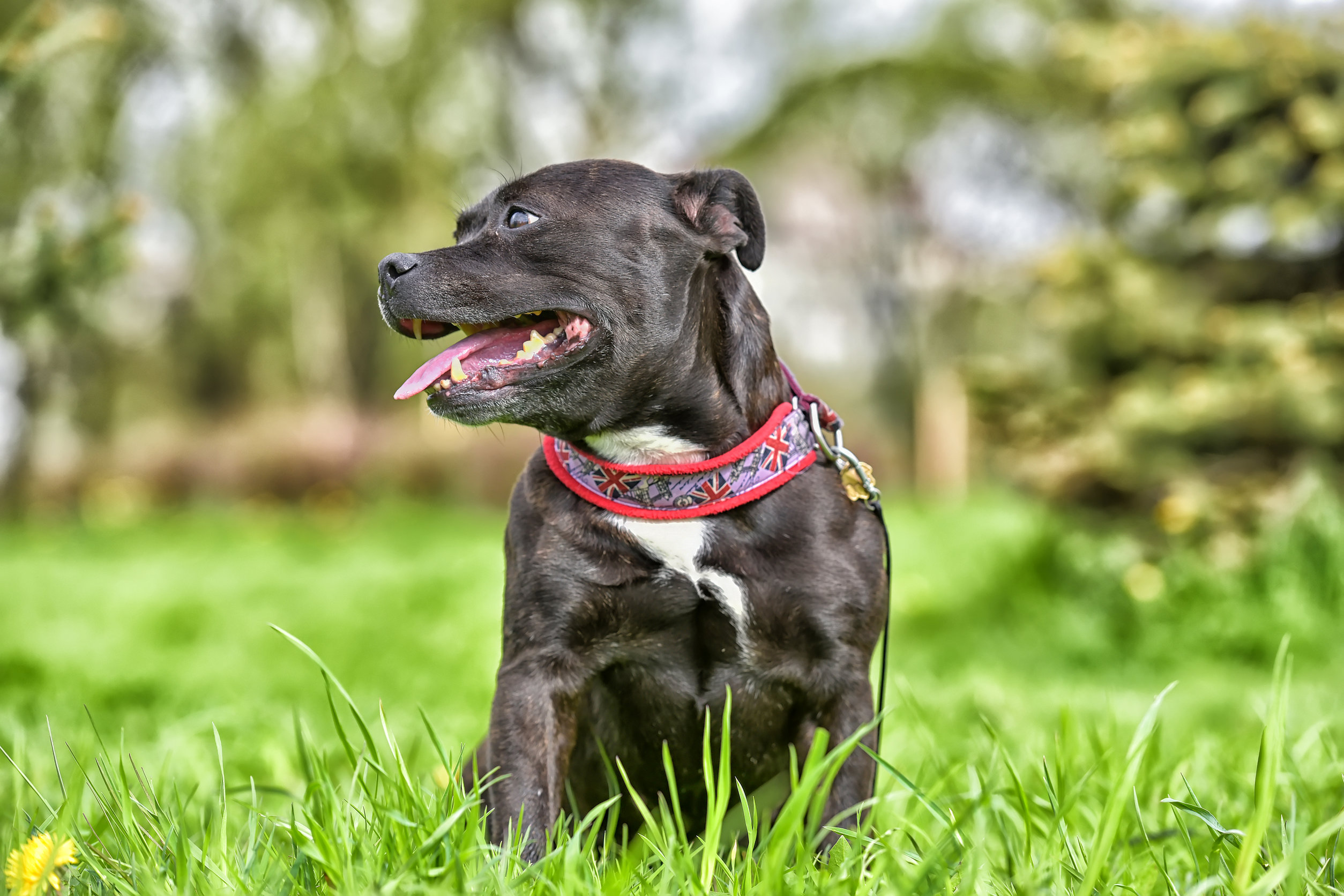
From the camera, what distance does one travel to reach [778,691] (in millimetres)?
2250

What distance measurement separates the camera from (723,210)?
229 centimetres

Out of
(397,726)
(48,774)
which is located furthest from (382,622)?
(48,774)

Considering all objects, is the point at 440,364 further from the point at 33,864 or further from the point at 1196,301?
the point at 1196,301

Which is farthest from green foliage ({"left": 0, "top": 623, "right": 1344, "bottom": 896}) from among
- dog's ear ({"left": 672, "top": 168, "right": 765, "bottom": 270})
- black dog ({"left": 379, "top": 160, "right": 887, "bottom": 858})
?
dog's ear ({"left": 672, "top": 168, "right": 765, "bottom": 270})

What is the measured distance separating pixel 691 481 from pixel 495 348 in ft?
1.49

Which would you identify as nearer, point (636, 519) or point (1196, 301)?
point (636, 519)

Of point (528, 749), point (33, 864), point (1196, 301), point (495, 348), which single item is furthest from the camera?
point (1196, 301)

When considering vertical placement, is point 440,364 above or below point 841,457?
above

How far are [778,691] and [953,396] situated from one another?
14.6 meters

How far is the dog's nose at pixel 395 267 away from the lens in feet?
7.04

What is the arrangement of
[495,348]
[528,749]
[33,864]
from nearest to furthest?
[33,864], [528,749], [495,348]

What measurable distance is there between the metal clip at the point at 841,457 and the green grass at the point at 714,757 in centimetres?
51

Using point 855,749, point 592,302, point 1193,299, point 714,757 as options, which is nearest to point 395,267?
point 592,302

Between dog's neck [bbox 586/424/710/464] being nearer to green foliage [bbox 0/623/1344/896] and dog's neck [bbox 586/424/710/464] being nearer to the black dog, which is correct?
the black dog
